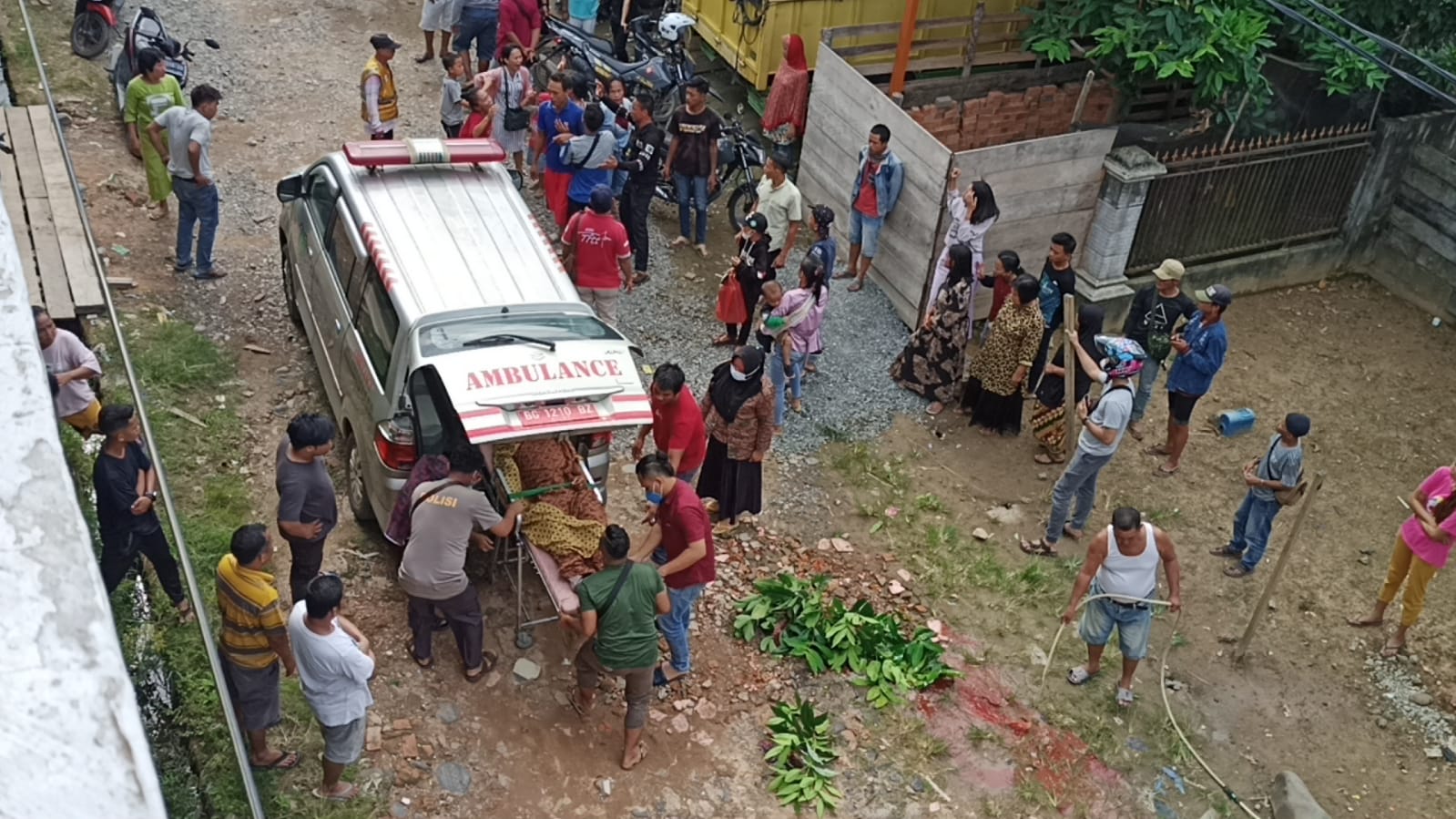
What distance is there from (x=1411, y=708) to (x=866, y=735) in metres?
4.24

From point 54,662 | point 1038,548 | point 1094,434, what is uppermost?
point 54,662

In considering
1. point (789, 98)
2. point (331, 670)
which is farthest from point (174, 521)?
point (789, 98)

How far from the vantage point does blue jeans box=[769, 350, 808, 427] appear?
35.9 ft

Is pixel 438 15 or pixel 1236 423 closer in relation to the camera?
pixel 1236 423

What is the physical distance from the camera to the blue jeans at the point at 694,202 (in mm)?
12922

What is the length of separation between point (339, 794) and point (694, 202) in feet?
24.9

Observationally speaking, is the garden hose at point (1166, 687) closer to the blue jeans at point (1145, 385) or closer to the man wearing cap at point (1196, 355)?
the man wearing cap at point (1196, 355)

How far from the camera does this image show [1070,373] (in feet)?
34.2

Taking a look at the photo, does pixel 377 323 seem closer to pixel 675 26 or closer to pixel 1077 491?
pixel 1077 491

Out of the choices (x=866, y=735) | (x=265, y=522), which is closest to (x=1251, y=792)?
(x=866, y=735)

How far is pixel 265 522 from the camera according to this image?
29.7ft

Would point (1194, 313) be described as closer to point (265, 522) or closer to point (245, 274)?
point (265, 522)

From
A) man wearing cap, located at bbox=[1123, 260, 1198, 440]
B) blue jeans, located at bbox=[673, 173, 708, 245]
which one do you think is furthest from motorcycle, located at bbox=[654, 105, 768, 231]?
man wearing cap, located at bbox=[1123, 260, 1198, 440]

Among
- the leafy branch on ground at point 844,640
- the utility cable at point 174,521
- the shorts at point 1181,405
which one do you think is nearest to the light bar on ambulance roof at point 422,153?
the utility cable at point 174,521
